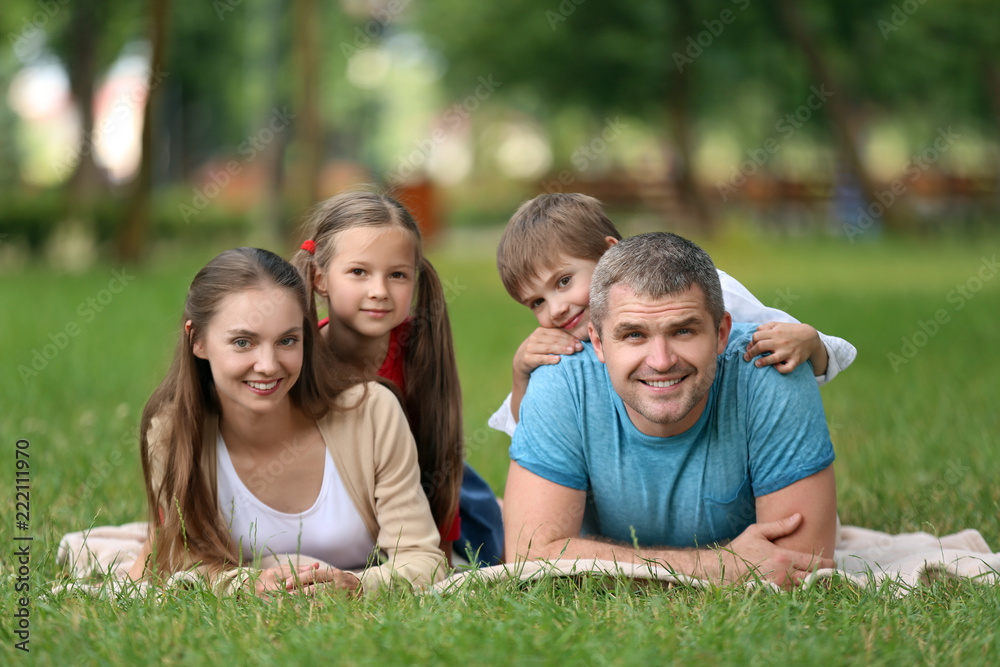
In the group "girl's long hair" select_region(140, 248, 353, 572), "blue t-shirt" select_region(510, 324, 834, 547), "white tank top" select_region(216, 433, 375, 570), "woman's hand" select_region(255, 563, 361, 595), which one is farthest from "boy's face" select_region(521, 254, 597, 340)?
"woman's hand" select_region(255, 563, 361, 595)

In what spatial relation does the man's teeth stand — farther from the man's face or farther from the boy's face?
the man's face

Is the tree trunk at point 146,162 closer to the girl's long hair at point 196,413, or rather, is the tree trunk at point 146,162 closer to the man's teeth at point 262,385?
the girl's long hair at point 196,413

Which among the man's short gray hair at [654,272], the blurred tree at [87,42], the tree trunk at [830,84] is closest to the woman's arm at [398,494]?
the man's short gray hair at [654,272]

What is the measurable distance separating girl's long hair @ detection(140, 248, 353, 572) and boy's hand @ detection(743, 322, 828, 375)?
1470mm

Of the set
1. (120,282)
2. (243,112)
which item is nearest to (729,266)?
(120,282)

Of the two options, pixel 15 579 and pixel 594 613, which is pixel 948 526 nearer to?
pixel 594 613

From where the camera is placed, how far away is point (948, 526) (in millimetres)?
4410

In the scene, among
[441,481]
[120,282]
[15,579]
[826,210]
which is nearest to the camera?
[15,579]

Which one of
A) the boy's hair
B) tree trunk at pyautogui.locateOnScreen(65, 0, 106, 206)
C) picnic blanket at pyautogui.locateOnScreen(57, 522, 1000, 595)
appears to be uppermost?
tree trunk at pyautogui.locateOnScreen(65, 0, 106, 206)

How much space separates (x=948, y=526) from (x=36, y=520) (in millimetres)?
3871

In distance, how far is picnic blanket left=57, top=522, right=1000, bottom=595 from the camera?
3250 mm

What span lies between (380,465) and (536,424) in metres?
→ 0.60

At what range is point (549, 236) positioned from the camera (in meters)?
3.76

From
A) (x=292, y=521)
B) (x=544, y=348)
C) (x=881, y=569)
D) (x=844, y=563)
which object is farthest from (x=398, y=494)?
(x=881, y=569)
